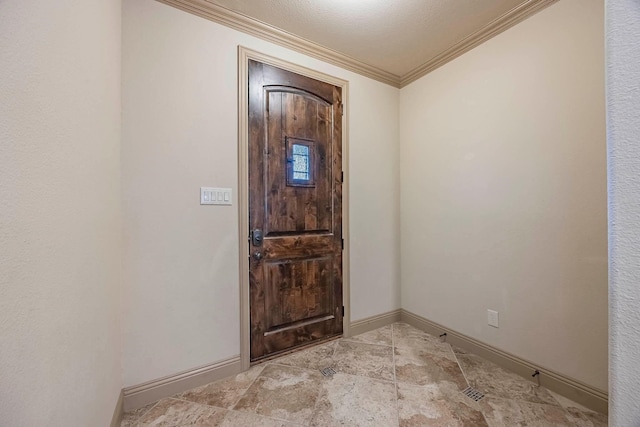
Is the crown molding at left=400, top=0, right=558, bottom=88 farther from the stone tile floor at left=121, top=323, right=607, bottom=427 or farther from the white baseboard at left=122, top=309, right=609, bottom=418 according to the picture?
the stone tile floor at left=121, top=323, right=607, bottom=427

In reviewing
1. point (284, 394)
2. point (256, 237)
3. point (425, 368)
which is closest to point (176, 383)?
point (284, 394)

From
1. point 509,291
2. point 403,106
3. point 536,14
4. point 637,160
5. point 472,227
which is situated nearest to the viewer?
point 637,160

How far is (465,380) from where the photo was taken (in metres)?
1.75

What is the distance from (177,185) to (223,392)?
1431 mm

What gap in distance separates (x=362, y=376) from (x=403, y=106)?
2651 millimetres

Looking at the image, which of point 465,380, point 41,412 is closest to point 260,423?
point 41,412

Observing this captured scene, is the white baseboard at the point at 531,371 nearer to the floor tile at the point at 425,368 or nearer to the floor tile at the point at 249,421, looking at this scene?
the floor tile at the point at 425,368

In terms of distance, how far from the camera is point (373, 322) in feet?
8.41

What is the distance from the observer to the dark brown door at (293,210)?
1.99m

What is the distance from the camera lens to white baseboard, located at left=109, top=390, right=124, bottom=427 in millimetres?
1311

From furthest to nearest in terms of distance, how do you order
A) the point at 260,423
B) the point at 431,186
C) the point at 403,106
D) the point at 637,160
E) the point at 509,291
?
the point at 403,106, the point at 431,186, the point at 509,291, the point at 260,423, the point at 637,160

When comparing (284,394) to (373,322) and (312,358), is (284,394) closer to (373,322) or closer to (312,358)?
(312,358)

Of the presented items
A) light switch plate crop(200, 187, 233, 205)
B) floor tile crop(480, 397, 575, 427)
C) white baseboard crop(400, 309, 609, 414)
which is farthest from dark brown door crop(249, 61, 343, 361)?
floor tile crop(480, 397, 575, 427)

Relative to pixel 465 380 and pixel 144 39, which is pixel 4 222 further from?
pixel 465 380
